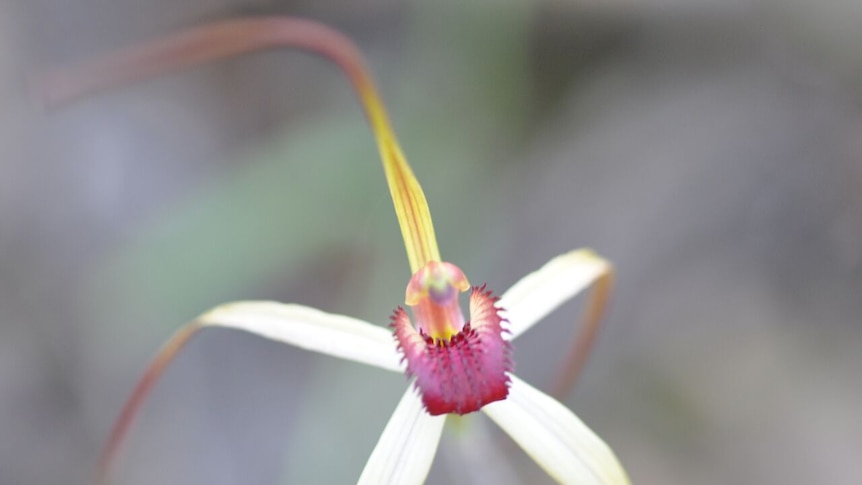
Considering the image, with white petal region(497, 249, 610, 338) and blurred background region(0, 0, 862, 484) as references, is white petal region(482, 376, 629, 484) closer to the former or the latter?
white petal region(497, 249, 610, 338)

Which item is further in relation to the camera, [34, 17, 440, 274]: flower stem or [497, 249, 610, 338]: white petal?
[497, 249, 610, 338]: white petal

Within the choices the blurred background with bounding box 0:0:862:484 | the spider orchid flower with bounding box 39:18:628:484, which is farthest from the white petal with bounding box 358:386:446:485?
the blurred background with bounding box 0:0:862:484

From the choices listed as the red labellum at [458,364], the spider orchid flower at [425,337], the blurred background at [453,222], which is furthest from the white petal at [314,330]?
the blurred background at [453,222]

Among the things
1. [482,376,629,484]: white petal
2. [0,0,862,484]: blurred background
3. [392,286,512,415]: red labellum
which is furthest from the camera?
[0,0,862,484]: blurred background

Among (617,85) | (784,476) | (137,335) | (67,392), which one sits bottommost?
(784,476)

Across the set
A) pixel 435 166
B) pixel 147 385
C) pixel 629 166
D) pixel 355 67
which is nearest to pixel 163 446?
pixel 147 385

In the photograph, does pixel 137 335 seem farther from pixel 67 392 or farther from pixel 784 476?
pixel 784 476

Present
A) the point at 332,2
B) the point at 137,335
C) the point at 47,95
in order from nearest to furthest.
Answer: the point at 47,95, the point at 137,335, the point at 332,2

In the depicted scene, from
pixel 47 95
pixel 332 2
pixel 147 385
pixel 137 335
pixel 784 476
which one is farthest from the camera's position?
pixel 332 2
